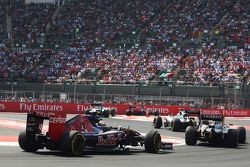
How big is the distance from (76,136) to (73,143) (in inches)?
8.4

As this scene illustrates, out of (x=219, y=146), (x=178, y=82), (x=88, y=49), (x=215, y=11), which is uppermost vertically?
(x=215, y=11)

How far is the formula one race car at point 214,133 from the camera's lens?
70.3ft

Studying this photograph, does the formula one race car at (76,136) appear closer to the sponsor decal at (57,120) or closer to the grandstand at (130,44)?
the sponsor decal at (57,120)

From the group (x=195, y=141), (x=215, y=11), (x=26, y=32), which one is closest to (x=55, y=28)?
(x=26, y=32)

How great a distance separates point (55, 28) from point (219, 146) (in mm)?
49507

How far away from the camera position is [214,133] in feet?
70.7

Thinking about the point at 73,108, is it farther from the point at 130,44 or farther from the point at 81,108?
the point at 130,44

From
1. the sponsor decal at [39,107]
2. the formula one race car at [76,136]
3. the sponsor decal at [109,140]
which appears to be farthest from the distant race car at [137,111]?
the sponsor decal at [109,140]

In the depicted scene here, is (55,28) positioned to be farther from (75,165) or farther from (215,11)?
(75,165)

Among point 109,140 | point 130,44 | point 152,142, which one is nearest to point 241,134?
point 152,142

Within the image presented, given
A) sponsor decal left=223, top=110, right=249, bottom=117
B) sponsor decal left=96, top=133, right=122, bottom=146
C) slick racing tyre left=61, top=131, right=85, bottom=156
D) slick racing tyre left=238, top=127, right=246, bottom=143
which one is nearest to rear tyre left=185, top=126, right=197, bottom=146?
slick racing tyre left=238, top=127, right=246, bottom=143

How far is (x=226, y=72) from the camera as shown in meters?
51.2

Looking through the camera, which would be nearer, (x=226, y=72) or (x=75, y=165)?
(x=75, y=165)

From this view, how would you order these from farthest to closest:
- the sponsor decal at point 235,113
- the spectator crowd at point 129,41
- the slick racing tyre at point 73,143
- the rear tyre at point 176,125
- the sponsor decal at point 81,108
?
1. the spectator crowd at point 129,41
2. the sponsor decal at point 235,113
3. the sponsor decal at point 81,108
4. the rear tyre at point 176,125
5. the slick racing tyre at point 73,143
